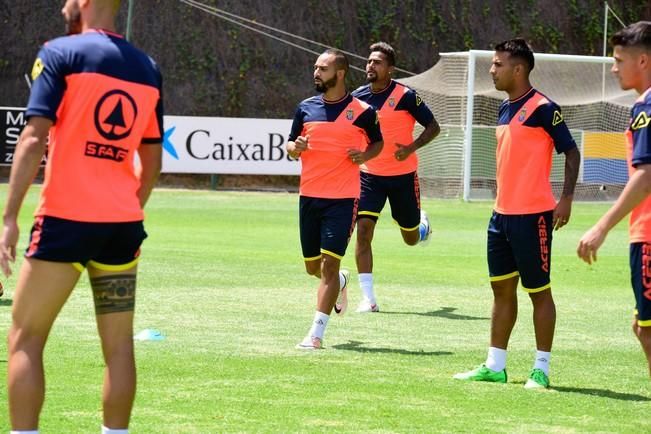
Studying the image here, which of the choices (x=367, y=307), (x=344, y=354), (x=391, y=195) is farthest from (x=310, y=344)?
(x=391, y=195)

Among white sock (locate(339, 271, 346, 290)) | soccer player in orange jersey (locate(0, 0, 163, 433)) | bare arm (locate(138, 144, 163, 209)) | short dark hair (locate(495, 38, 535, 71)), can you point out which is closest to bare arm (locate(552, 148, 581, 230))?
short dark hair (locate(495, 38, 535, 71))

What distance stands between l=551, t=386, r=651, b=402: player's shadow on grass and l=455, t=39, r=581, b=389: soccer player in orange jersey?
16cm

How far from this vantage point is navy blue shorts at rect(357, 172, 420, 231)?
45.0ft

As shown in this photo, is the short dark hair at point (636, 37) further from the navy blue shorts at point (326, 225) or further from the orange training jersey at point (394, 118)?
the orange training jersey at point (394, 118)

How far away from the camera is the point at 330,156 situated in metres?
11.0

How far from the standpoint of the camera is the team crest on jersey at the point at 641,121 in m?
6.34

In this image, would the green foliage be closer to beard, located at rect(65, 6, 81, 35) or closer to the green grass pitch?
the green grass pitch

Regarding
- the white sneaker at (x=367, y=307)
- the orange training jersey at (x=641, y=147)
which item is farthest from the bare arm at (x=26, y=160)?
the white sneaker at (x=367, y=307)

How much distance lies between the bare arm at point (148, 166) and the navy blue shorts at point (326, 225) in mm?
4593

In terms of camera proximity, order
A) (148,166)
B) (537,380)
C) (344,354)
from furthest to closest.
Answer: (344,354)
(537,380)
(148,166)

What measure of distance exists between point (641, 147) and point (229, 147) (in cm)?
2869

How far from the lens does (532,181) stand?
349 inches

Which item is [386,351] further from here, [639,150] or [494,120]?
[494,120]

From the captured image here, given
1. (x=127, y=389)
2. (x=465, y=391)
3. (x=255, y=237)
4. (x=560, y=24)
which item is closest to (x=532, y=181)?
(x=465, y=391)
